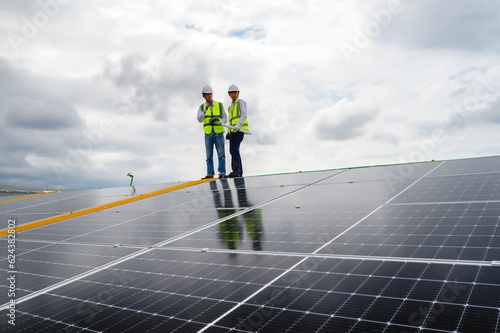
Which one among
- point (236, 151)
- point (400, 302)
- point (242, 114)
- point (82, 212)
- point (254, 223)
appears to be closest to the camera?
point (400, 302)

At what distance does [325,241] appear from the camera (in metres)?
5.08

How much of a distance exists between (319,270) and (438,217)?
246cm

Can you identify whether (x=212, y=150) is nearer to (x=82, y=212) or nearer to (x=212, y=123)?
(x=212, y=123)

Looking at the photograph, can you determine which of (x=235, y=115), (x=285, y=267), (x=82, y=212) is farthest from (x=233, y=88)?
(x=285, y=267)

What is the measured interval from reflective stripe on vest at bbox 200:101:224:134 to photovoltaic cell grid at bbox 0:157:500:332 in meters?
6.88

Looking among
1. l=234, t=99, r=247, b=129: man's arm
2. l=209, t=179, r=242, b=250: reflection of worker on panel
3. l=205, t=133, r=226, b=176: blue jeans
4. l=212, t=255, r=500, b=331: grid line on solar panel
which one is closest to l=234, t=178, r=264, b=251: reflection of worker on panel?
l=209, t=179, r=242, b=250: reflection of worker on panel

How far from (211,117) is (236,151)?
1.47 metres

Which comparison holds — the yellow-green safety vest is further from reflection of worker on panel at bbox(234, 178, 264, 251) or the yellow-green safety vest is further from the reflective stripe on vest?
reflection of worker on panel at bbox(234, 178, 264, 251)

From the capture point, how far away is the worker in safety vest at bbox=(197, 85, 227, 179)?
14.6 meters

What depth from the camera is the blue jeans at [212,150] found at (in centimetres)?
1486

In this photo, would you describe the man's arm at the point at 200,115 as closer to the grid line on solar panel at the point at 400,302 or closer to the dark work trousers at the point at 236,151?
the dark work trousers at the point at 236,151

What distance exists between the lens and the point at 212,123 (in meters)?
14.8

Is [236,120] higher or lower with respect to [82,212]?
higher

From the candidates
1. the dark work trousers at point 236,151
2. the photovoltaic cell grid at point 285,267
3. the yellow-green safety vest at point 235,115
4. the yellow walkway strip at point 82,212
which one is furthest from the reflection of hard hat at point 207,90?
the photovoltaic cell grid at point 285,267
